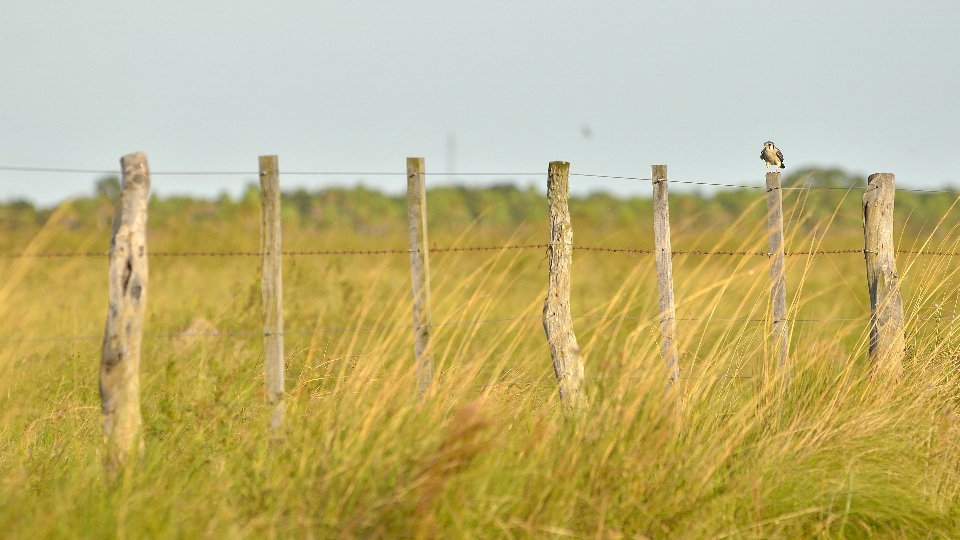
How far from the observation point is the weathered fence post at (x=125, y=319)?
4770mm

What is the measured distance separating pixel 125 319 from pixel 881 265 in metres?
4.68

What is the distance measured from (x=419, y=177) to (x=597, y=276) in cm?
1244

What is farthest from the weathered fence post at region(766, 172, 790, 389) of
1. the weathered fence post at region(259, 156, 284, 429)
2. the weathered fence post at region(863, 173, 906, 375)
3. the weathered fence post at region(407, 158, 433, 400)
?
the weathered fence post at region(259, 156, 284, 429)

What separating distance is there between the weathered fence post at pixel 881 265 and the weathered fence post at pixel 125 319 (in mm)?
4393

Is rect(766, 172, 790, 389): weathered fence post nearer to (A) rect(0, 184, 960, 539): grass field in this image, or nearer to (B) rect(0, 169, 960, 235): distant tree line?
(A) rect(0, 184, 960, 539): grass field

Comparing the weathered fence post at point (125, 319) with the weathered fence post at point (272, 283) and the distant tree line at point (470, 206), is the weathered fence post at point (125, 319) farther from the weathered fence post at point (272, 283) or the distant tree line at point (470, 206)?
the distant tree line at point (470, 206)

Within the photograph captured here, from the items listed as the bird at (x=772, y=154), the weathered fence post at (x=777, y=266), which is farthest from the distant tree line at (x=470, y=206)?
the weathered fence post at (x=777, y=266)

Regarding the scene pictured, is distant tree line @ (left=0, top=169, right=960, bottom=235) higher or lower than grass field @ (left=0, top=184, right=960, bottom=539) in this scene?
higher

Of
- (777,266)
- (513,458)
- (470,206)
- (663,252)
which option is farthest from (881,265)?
A: (470,206)

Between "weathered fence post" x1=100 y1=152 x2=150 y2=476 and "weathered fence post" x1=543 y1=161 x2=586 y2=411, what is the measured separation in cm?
230

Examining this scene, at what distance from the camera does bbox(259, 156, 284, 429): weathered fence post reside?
5434 mm

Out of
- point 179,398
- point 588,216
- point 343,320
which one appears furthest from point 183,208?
point 179,398

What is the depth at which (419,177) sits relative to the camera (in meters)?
6.05

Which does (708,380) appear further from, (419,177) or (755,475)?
(419,177)
